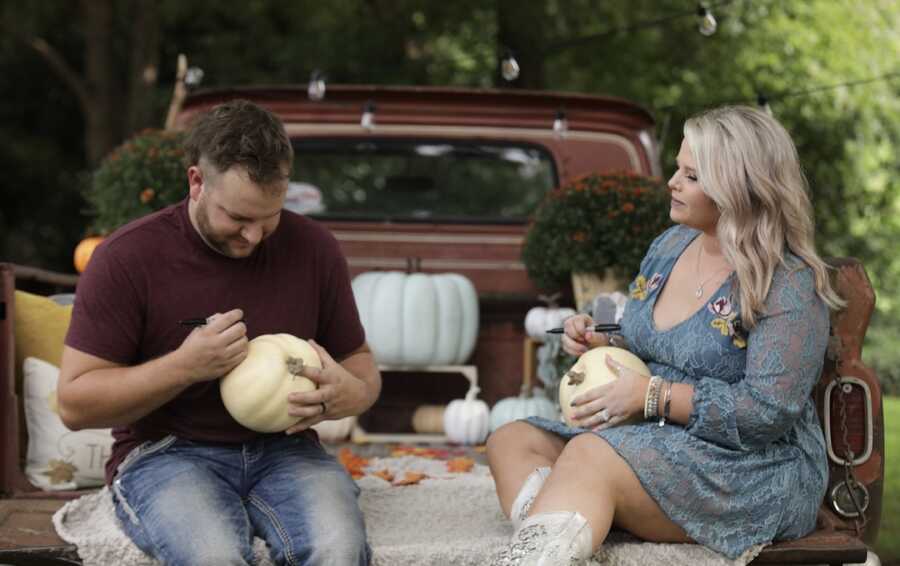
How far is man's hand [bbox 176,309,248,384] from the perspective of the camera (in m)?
2.88

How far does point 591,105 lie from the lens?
5.86m

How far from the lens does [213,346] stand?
289 centimetres

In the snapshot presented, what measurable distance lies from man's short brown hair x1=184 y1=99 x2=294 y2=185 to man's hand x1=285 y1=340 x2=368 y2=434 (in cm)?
47

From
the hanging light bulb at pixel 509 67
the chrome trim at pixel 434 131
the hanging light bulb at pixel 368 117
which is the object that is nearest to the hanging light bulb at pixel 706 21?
the hanging light bulb at pixel 509 67

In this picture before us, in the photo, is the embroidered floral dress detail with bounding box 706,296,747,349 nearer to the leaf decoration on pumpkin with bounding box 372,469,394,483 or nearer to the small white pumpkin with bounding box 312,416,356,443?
the leaf decoration on pumpkin with bounding box 372,469,394,483

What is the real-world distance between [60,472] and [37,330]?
49cm

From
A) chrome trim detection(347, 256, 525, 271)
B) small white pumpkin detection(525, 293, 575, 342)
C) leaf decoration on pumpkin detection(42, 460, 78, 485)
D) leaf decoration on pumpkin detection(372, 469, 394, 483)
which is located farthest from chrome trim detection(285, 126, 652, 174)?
leaf decoration on pumpkin detection(42, 460, 78, 485)

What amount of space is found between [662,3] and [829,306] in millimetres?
9856

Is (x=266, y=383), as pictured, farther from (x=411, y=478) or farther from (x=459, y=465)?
(x=459, y=465)

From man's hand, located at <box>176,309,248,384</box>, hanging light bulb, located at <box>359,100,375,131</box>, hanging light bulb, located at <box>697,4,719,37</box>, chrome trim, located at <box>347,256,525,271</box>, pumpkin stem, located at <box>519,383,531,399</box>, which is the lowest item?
pumpkin stem, located at <box>519,383,531,399</box>

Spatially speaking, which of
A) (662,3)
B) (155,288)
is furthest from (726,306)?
(662,3)

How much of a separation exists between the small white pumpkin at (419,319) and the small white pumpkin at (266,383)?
212cm

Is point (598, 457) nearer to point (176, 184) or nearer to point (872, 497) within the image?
point (872, 497)

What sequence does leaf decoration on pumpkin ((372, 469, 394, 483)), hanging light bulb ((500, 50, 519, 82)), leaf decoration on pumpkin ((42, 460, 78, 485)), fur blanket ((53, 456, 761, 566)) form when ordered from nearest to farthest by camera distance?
fur blanket ((53, 456, 761, 566)) < leaf decoration on pumpkin ((42, 460, 78, 485)) < leaf decoration on pumpkin ((372, 469, 394, 483)) < hanging light bulb ((500, 50, 519, 82))
